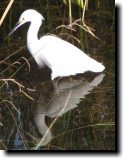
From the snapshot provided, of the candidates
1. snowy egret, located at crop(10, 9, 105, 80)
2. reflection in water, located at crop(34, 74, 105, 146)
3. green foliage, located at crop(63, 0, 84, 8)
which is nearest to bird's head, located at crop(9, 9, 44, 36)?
snowy egret, located at crop(10, 9, 105, 80)

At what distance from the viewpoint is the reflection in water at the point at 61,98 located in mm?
2064

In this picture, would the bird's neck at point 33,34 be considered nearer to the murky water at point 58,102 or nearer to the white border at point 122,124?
the murky water at point 58,102

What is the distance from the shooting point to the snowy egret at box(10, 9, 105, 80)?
208 cm

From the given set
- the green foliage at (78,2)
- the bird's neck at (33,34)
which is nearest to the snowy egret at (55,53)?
the bird's neck at (33,34)

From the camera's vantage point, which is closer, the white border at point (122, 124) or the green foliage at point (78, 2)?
the white border at point (122, 124)

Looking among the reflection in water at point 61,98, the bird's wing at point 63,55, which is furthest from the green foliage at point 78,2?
the reflection in water at point 61,98

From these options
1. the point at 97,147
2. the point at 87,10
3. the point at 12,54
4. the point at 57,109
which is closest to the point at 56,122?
the point at 57,109

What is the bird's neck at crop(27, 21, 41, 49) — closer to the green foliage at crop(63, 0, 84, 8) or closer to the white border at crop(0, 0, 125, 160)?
the green foliage at crop(63, 0, 84, 8)

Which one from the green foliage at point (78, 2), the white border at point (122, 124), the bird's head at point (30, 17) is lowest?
the white border at point (122, 124)

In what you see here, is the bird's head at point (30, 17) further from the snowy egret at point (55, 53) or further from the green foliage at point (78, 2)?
the green foliage at point (78, 2)

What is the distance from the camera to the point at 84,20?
2109 mm

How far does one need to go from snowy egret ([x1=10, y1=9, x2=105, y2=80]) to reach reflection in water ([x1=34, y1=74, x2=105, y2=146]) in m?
0.04

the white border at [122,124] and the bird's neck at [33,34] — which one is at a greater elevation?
the bird's neck at [33,34]

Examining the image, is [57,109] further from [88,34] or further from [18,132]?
[88,34]
